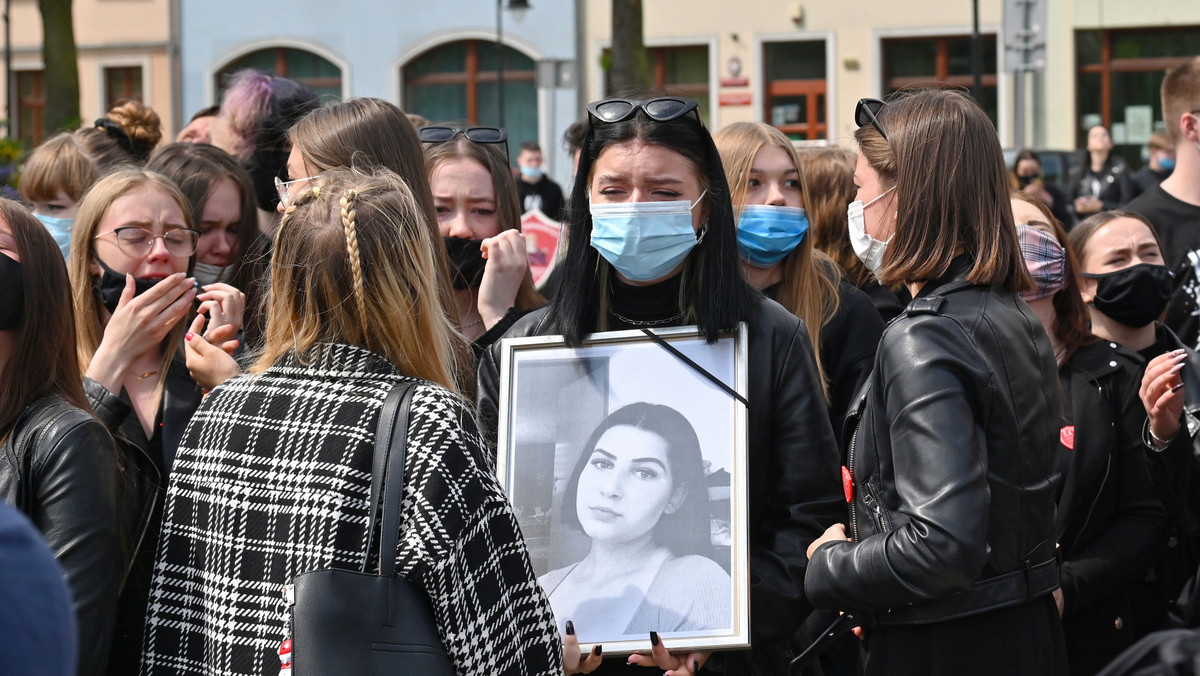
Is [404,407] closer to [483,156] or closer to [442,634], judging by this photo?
[442,634]

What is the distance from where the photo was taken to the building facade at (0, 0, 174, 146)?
28828 mm

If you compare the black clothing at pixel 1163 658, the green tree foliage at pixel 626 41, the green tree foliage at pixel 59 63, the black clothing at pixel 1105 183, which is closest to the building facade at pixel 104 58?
the green tree foliage at pixel 59 63

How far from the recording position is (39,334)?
3047 mm

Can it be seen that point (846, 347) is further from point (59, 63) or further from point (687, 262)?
point (59, 63)

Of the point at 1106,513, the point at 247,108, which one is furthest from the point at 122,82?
the point at 1106,513

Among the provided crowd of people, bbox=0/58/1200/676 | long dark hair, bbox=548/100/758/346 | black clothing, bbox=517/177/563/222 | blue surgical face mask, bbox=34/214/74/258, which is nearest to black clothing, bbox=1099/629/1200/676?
crowd of people, bbox=0/58/1200/676

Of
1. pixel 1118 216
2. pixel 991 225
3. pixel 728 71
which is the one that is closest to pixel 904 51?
pixel 728 71

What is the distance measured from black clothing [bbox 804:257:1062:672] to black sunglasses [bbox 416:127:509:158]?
1.97 meters

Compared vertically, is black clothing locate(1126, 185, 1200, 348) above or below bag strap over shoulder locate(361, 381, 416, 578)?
above

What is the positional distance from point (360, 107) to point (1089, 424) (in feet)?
8.11

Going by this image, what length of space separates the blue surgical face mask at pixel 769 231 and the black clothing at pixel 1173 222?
1547 mm

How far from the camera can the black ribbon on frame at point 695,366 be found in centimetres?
306

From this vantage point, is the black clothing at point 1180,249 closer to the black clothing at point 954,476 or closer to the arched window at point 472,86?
the black clothing at point 954,476

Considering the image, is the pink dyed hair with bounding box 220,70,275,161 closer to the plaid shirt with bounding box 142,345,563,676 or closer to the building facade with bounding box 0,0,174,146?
the plaid shirt with bounding box 142,345,563,676
